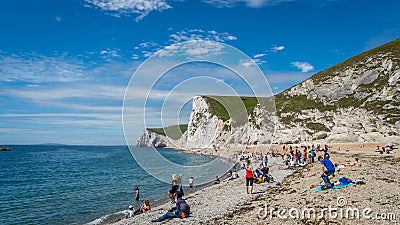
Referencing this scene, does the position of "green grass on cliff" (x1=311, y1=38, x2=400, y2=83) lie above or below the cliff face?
above

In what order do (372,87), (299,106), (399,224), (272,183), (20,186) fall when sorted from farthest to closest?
(299,106)
(372,87)
(20,186)
(272,183)
(399,224)

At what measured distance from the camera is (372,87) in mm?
62438

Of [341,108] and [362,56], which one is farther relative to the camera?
[362,56]

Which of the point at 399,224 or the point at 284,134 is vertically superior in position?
the point at 284,134

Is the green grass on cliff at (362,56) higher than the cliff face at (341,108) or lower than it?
higher

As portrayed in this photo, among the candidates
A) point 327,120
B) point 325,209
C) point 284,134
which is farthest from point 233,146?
point 325,209

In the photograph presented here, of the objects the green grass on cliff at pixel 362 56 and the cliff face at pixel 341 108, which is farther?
the green grass on cliff at pixel 362 56

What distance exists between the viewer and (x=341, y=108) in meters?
63.5

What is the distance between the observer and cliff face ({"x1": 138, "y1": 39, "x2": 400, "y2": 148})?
5507 centimetres

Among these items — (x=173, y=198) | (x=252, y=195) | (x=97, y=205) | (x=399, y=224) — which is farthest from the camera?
(x=97, y=205)

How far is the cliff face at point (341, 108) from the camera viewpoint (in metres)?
55.1

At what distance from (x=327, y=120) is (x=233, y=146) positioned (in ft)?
115

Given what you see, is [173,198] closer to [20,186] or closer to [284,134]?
[20,186]

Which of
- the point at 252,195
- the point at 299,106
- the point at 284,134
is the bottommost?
the point at 252,195
